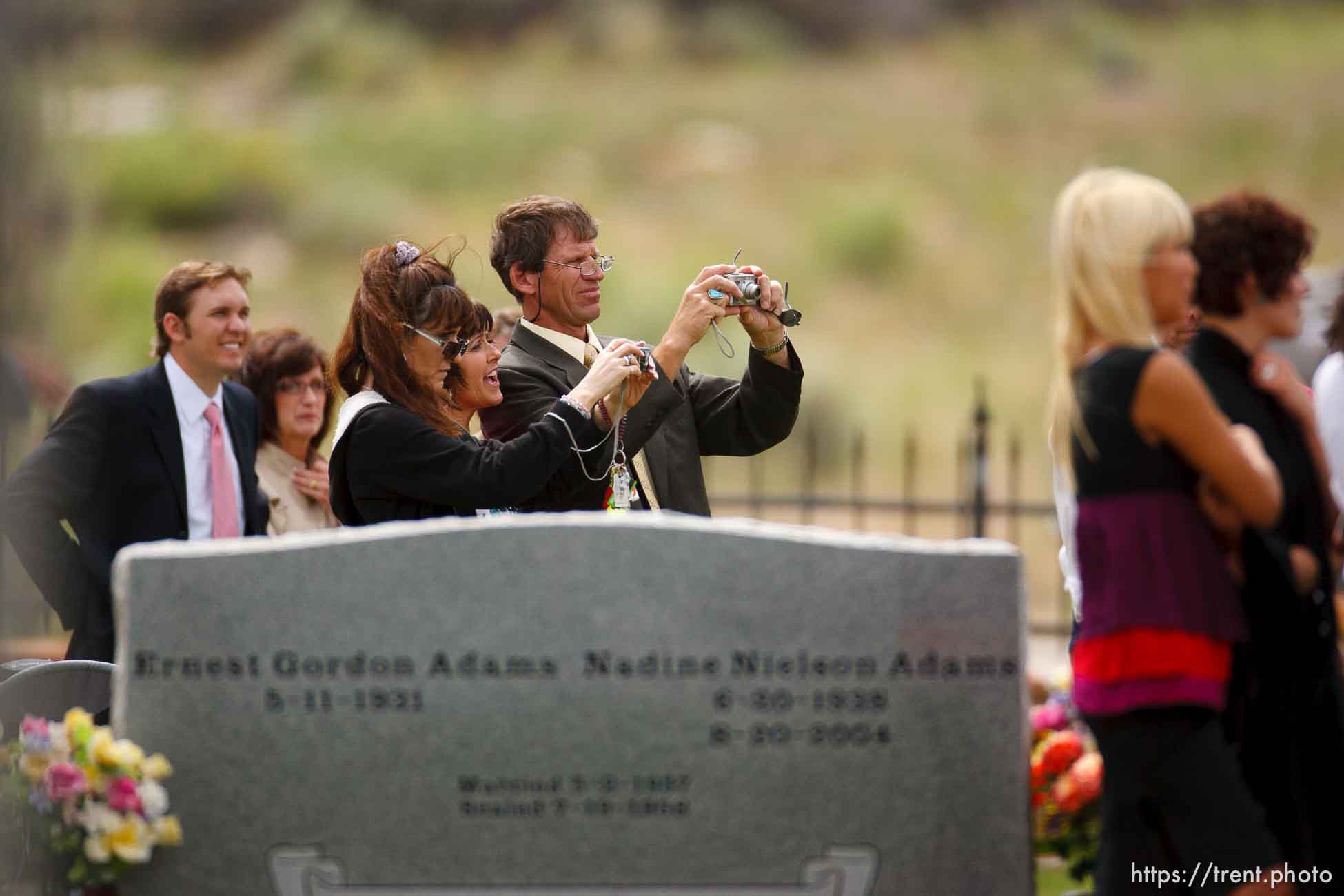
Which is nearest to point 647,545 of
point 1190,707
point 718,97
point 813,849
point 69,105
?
point 813,849

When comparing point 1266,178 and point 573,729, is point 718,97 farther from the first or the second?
point 573,729

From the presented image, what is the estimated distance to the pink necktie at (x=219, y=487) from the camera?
4.53 m

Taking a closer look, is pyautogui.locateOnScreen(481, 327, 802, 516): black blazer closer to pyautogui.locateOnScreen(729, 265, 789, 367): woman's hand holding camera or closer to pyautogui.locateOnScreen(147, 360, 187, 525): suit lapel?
pyautogui.locateOnScreen(729, 265, 789, 367): woman's hand holding camera

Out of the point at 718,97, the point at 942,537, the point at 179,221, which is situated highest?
the point at 718,97

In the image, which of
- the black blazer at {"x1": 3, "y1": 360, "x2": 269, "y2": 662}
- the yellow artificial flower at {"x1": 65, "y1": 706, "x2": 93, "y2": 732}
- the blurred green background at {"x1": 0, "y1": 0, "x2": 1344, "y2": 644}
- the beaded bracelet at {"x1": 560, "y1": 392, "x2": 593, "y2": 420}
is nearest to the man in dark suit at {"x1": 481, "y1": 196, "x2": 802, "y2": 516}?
the beaded bracelet at {"x1": 560, "y1": 392, "x2": 593, "y2": 420}

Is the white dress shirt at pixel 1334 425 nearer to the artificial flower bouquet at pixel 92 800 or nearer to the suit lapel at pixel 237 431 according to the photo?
the artificial flower bouquet at pixel 92 800

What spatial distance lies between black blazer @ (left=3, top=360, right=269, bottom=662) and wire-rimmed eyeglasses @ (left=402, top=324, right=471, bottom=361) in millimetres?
1030

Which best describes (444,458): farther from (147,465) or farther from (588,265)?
(147,465)

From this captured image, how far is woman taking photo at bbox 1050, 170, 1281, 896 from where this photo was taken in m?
2.93

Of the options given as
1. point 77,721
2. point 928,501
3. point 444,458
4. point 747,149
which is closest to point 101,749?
point 77,721

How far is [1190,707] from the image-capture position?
9.70 feet

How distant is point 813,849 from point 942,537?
10.1 metres

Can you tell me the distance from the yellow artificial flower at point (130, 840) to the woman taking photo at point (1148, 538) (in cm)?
179

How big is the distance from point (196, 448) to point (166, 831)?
153cm
